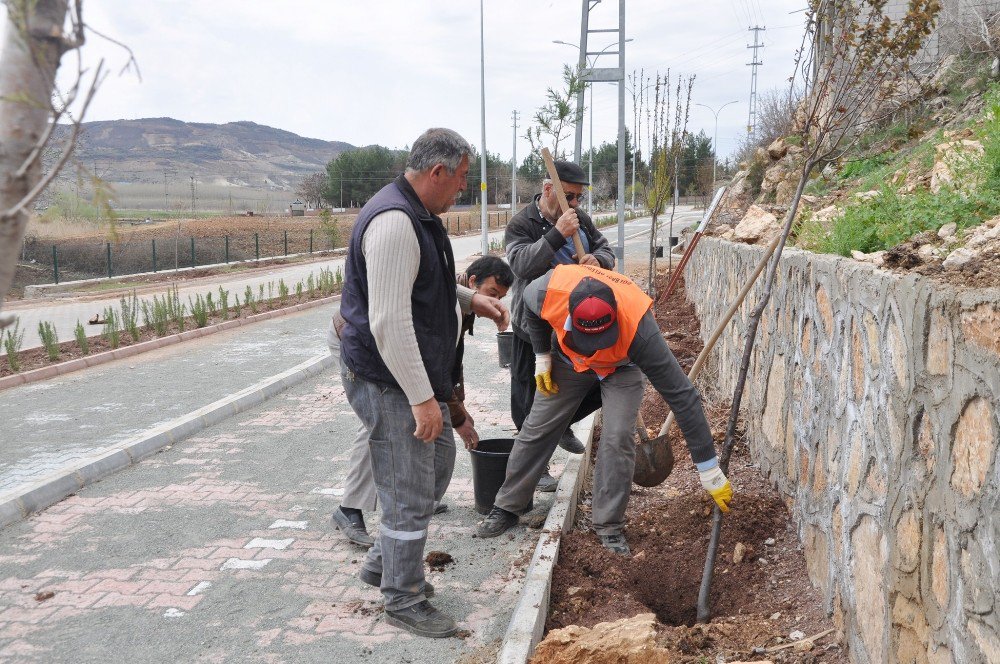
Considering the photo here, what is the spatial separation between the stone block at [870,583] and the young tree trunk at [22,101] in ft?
8.53

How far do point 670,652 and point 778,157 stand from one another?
47.2 ft

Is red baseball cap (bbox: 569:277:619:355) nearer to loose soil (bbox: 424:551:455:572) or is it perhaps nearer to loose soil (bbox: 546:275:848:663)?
loose soil (bbox: 546:275:848:663)

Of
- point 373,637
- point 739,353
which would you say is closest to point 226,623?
point 373,637

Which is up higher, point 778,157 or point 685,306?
point 778,157

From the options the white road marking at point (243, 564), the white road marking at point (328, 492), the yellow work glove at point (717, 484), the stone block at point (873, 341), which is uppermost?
the stone block at point (873, 341)

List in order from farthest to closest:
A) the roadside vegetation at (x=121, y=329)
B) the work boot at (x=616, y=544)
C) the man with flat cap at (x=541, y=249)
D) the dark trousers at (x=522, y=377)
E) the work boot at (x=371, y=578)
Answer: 1. the roadside vegetation at (x=121, y=329)
2. the dark trousers at (x=522, y=377)
3. the man with flat cap at (x=541, y=249)
4. the work boot at (x=616, y=544)
5. the work boot at (x=371, y=578)

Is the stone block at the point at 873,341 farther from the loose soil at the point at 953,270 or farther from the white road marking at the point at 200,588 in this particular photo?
the white road marking at the point at 200,588

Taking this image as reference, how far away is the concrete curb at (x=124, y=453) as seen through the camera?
514cm

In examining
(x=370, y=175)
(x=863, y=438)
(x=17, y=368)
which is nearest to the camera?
(x=863, y=438)

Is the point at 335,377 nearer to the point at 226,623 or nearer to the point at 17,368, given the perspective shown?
the point at 17,368

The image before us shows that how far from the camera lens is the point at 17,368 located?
930cm

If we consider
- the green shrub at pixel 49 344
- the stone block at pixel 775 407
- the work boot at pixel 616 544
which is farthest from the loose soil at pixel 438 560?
the green shrub at pixel 49 344

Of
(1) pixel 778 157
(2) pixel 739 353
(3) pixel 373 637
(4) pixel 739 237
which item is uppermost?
(1) pixel 778 157

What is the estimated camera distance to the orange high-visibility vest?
387 centimetres
